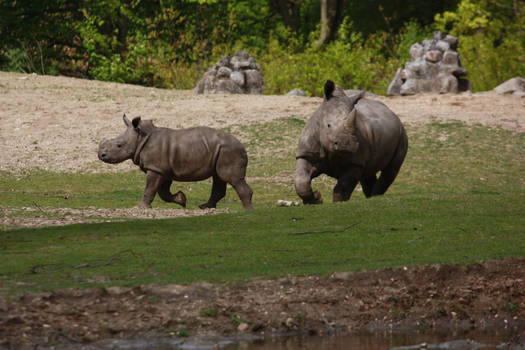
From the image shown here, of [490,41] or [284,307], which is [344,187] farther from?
[490,41]

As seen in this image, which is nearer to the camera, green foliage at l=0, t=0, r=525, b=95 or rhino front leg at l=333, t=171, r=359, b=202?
rhino front leg at l=333, t=171, r=359, b=202

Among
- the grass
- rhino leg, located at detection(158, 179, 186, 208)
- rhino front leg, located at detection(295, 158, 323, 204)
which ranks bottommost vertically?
rhino leg, located at detection(158, 179, 186, 208)

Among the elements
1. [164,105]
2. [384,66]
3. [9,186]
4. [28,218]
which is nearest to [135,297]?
[28,218]

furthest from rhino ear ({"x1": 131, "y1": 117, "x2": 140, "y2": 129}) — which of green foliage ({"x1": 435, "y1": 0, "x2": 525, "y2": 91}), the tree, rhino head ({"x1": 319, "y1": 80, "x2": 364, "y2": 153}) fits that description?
the tree

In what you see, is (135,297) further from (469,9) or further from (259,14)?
(259,14)

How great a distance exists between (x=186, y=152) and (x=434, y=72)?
1585 centimetres

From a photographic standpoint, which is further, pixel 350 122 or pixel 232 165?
pixel 232 165

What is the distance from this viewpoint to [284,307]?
24.7 ft

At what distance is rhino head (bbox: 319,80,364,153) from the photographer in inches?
488

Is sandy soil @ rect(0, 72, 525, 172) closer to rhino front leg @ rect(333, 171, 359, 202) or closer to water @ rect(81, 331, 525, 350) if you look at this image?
rhino front leg @ rect(333, 171, 359, 202)

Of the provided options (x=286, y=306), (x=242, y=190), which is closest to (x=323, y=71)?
(x=242, y=190)

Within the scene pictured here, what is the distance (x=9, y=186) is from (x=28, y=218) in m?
6.95

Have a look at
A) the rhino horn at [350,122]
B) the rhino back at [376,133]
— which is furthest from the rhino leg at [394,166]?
the rhino horn at [350,122]

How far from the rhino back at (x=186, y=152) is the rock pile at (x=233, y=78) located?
1549cm
